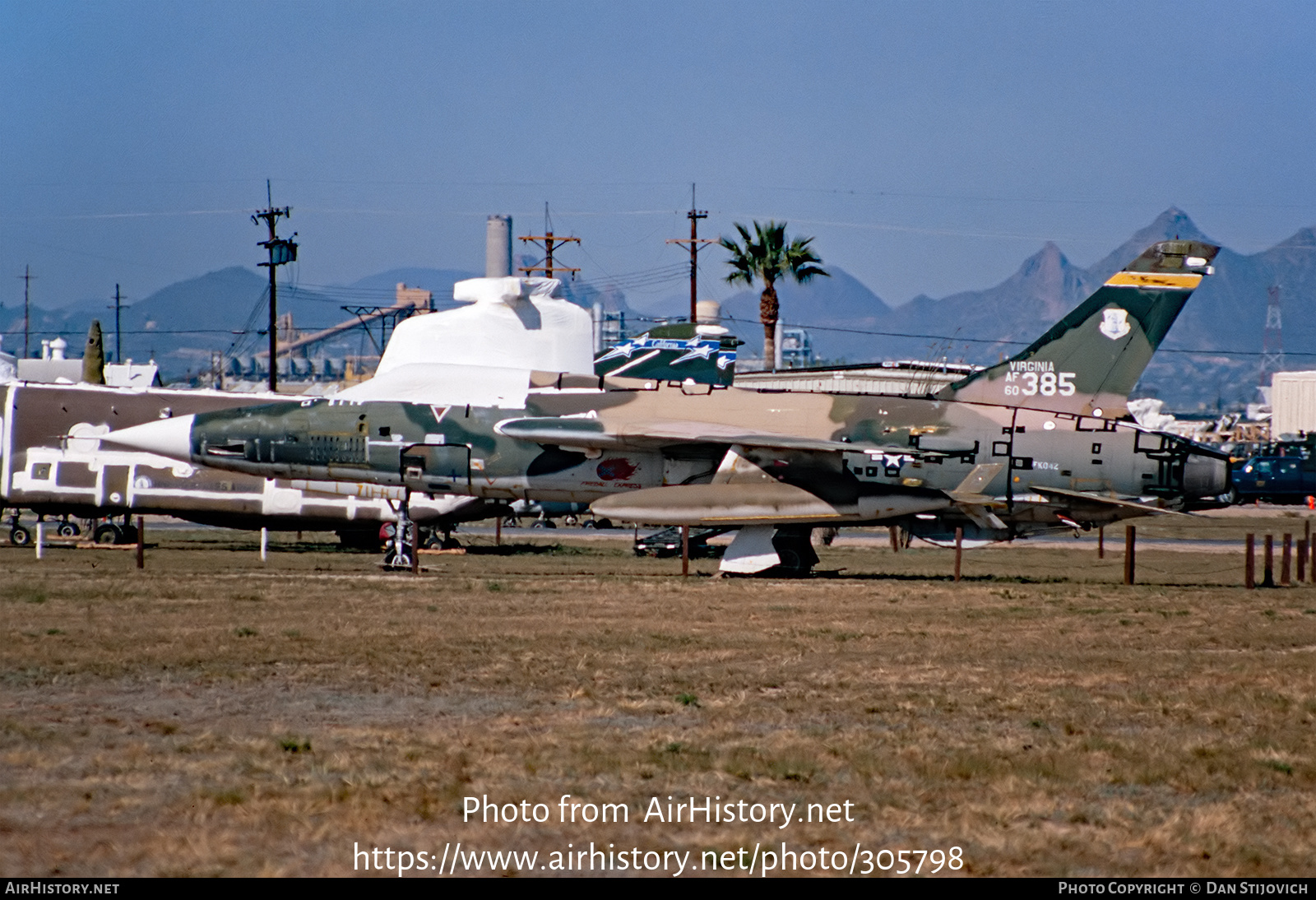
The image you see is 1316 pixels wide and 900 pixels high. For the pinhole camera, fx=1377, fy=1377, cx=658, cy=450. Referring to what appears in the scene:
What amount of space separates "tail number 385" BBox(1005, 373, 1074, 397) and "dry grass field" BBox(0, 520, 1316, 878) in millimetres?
4884

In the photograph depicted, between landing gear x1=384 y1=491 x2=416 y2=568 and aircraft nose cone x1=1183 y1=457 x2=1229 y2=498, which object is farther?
landing gear x1=384 y1=491 x2=416 y2=568

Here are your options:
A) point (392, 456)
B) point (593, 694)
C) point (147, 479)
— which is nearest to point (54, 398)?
point (147, 479)

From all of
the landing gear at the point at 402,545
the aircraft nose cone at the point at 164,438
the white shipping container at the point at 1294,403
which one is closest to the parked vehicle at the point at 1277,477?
the landing gear at the point at 402,545

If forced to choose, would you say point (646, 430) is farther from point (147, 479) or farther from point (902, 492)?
point (147, 479)

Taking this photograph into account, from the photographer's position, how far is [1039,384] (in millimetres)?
25312

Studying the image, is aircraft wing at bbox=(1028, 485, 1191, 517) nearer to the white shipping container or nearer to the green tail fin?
the green tail fin

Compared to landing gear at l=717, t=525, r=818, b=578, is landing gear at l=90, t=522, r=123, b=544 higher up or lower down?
lower down

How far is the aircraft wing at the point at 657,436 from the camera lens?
24188mm

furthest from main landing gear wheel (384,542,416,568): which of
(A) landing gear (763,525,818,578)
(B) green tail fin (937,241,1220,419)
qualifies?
(B) green tail fin (937,241,1220,419)

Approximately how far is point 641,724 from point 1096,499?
51.6ft

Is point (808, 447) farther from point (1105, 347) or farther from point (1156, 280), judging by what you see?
point (1156, 280)

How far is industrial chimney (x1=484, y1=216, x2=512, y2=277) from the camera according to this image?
97.1m

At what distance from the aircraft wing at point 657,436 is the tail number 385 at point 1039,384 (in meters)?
2.08

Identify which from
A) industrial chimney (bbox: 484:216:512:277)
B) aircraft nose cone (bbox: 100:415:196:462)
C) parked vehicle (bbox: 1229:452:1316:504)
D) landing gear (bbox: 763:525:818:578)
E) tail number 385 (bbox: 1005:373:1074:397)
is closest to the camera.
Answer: tail number 385 (bbox: 1005:373:1074:397)
